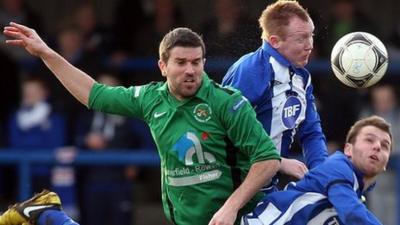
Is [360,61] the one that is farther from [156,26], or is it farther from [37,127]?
[156,26]

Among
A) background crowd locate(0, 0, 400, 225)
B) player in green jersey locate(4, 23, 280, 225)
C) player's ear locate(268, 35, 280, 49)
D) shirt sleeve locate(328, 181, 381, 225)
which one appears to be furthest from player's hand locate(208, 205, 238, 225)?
background crowd locate(0, 0, 400, 225)

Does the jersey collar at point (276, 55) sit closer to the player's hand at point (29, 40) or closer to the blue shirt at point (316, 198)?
the blue shirt at point (316, 198)

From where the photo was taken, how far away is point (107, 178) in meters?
14.0

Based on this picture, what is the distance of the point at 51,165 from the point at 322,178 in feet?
19.0

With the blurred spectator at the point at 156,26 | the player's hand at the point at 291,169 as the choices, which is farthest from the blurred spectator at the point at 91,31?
the player's hand at the point at 291,169

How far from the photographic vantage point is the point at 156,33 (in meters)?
15.1

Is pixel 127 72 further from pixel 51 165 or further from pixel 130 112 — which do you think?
pixel 130 112

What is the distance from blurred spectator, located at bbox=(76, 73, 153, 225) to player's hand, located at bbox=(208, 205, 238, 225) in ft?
18.6

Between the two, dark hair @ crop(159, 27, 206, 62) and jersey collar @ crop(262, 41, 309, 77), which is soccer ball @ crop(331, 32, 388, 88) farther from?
dark hair @ crop(159, 27, 206, 62)

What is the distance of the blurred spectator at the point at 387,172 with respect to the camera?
13672mm

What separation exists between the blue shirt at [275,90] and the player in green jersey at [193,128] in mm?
387

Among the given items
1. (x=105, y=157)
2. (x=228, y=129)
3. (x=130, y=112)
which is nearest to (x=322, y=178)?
(x=228, y=129)

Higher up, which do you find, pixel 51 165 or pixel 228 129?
pixel 228 129

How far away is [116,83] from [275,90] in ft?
18.1
